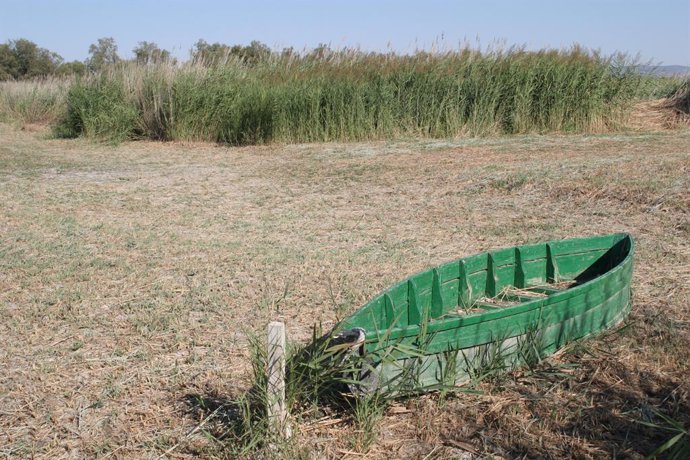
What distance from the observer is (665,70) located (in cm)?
1797

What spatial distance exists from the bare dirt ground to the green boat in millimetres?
145

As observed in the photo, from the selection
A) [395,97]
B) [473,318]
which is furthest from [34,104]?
[473,318]

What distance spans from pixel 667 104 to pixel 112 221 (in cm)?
1428

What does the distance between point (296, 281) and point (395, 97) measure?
9.72 metres

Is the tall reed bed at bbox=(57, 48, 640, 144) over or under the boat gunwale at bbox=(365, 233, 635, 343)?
over

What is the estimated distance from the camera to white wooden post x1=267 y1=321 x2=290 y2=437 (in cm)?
301

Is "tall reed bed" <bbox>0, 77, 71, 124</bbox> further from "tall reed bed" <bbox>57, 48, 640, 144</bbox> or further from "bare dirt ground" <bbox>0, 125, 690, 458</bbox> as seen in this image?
"bare dirt ground" <bbox>0, 125, 690, 458</bbox>

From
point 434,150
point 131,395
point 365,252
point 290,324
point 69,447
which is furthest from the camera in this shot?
point 434,150

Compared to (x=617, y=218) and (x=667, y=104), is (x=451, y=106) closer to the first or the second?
(x=667, y=104)

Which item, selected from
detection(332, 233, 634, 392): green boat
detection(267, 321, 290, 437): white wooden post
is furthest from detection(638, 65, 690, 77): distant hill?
detection(267, 321, 290, 437): white wooden post

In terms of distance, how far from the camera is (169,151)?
46.7 feet

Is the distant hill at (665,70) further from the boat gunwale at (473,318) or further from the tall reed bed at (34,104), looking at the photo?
the tall reed bed at (34,104)

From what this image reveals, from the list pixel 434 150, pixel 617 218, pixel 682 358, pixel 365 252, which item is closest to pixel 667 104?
pixel 434 150

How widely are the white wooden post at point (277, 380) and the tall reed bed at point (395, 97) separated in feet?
38.3
